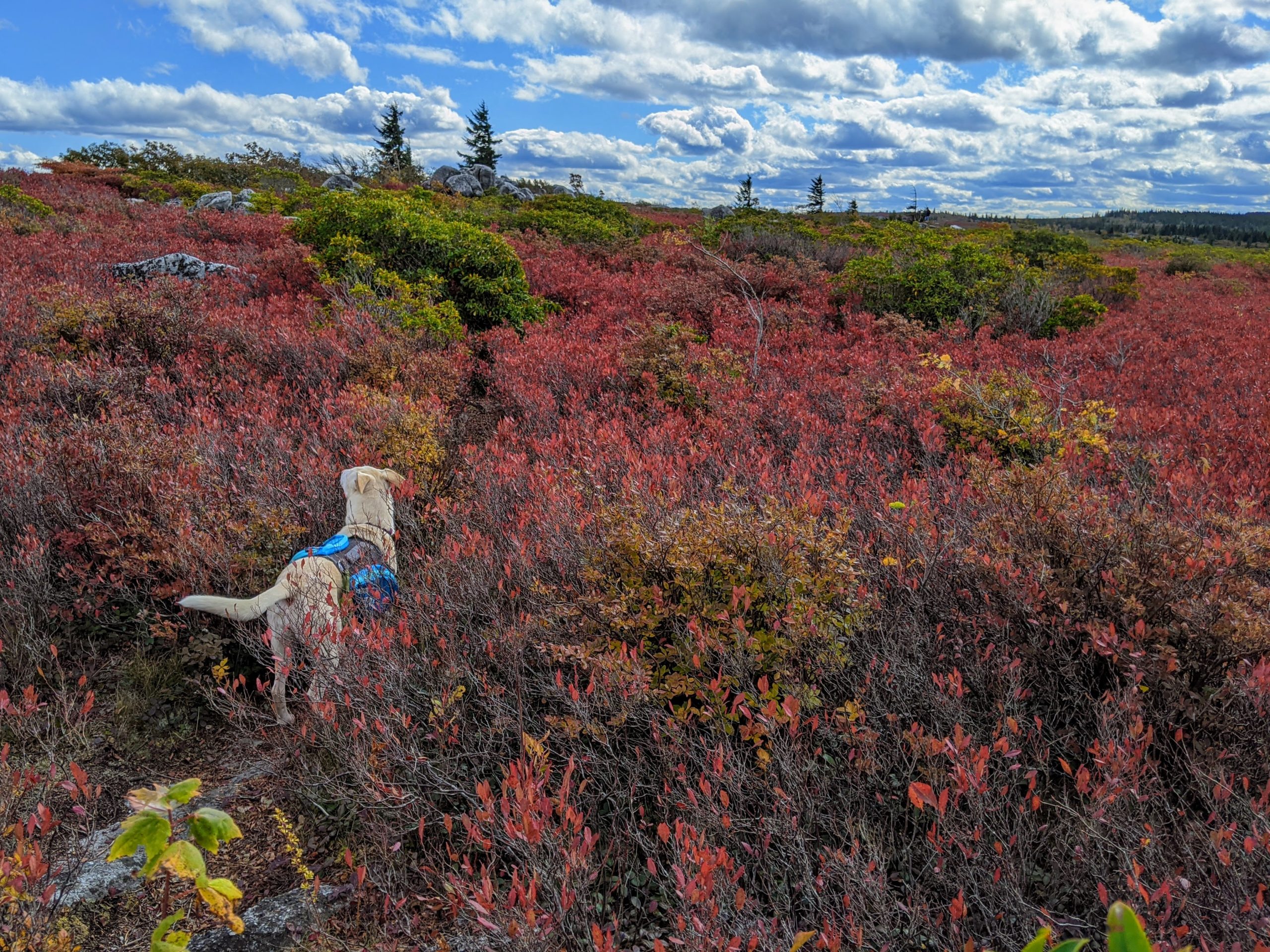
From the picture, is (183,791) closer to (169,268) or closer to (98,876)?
(98,876)

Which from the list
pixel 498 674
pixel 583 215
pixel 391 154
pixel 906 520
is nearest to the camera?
pixel 498 674

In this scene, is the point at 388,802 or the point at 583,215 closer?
the point at 388,802

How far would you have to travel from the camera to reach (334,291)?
349 inches

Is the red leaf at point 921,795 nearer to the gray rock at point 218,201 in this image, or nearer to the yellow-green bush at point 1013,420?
the yellow-green bush at point 1013,420

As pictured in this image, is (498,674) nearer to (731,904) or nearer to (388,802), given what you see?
(388,802)

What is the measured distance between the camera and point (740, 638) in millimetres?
2666

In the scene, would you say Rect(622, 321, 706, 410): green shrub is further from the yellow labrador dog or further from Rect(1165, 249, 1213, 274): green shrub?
Rect(1165, 249, 1213, 274): green shrub

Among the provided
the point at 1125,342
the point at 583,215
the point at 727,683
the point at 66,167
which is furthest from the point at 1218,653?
the point at 66,167

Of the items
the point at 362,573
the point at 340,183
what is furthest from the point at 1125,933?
A: the point at 340,183

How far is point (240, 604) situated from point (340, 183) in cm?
2910

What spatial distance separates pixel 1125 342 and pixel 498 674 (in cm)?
1043

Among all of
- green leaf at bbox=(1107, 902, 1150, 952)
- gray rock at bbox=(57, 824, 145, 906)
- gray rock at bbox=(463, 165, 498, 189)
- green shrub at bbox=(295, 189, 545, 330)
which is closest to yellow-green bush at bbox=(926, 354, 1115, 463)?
green leaf at bbox=(1107, 902, 1150, 952)

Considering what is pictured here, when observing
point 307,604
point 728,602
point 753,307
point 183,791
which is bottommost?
point 307,604

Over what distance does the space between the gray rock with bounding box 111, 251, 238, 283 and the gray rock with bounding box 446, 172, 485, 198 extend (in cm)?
2428
